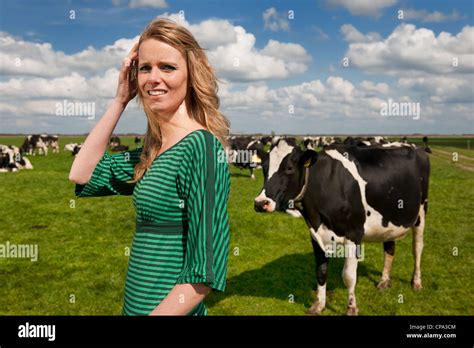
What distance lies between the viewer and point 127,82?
211cm

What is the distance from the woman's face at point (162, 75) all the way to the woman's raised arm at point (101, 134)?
11.9 inches

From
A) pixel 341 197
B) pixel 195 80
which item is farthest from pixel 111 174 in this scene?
pixel 341 197

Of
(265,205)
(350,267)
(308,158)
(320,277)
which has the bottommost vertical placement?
(320,277)

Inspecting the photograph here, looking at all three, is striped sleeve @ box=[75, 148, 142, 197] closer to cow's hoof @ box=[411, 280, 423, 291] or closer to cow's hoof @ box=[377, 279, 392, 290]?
cow's hoof @ box=[377, 279, 392, 290]

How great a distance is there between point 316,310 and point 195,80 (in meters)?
5.42

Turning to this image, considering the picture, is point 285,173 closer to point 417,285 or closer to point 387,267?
point 387,267

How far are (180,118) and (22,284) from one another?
24.2ft

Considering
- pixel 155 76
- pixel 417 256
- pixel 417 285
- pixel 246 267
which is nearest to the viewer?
pixel 155 76

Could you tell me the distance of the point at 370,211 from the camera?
6336mm

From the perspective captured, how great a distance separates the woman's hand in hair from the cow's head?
3.80 m
